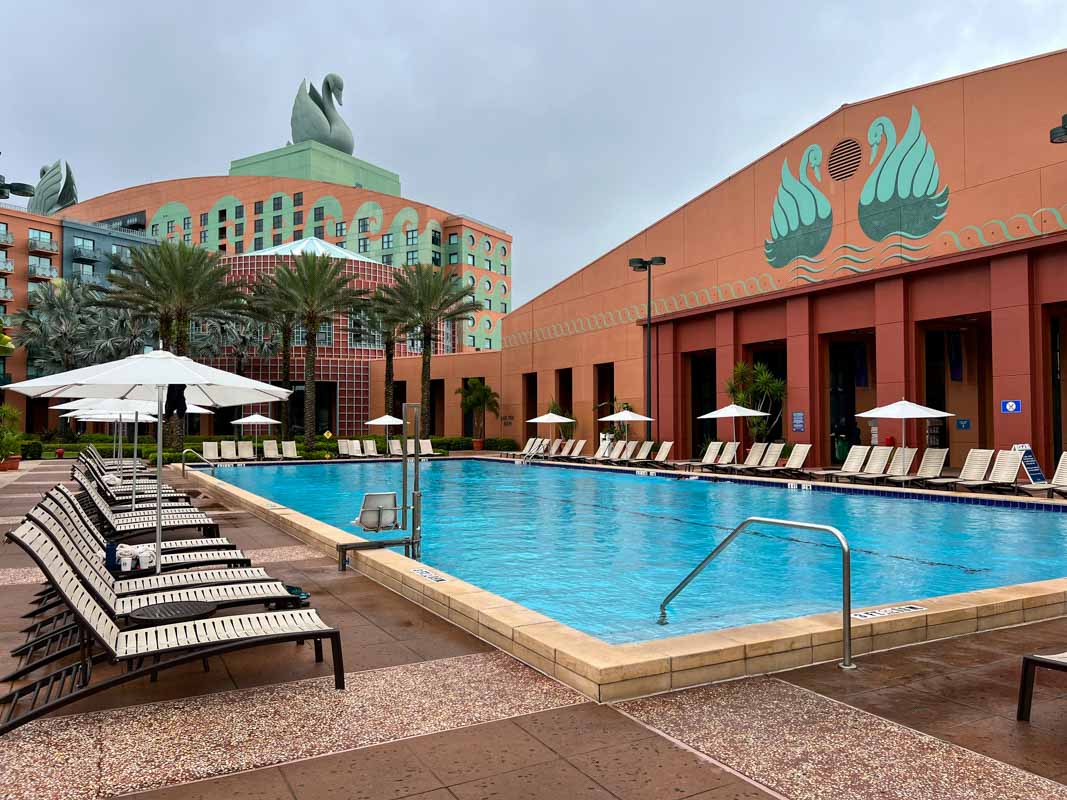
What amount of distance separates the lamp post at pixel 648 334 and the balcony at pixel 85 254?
48.2 metres

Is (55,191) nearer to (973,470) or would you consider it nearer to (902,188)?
(902,188)

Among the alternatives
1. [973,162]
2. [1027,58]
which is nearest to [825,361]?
[973,162]

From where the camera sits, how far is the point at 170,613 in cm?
468

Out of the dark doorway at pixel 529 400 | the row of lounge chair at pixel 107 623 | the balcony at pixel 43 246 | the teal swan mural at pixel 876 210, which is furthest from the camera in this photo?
the balcony at pixel 43 246

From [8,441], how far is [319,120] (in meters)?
64.1

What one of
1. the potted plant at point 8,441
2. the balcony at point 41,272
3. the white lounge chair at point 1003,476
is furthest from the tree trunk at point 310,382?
the balcony at point 41,272

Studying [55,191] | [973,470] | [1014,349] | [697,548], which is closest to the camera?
[697,548]

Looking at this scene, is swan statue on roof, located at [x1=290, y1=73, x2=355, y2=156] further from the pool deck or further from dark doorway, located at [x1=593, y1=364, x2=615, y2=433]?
the pool deck

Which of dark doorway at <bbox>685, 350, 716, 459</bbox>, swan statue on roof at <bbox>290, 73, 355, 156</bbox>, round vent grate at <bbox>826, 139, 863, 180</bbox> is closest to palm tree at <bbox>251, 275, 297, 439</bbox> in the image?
dark doorway at <bbox>685, 350, 716, 459</bbox>

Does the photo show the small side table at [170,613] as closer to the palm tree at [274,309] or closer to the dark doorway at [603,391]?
the dark doorway at [603,391]

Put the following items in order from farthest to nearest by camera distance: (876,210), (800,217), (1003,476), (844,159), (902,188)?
1. (800,217)
2. (844,159)
3. (876,210)
4. (902,188)
5. (1003,476)

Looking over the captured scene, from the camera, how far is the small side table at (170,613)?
4504mm

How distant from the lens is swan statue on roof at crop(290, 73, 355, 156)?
79.0 metres

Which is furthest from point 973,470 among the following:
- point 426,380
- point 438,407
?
point 438,407
